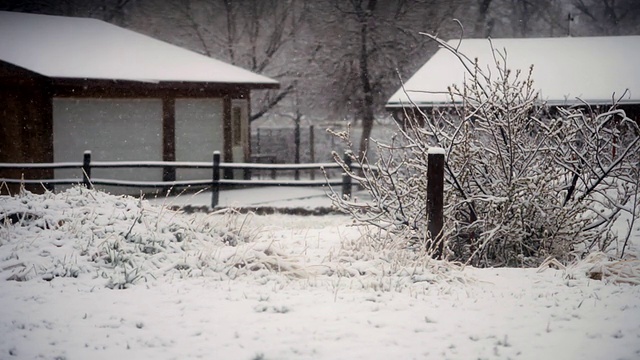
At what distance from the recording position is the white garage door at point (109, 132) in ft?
60.4

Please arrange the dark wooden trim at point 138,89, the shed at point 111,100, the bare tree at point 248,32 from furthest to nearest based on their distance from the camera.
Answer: the bare tree at point 248,32
the dark wooden trim at point 138,89
the shed at point 111,100

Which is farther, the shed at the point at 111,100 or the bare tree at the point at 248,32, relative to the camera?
the bare tree at the point at 248,32

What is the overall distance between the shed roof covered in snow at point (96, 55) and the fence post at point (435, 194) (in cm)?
1239

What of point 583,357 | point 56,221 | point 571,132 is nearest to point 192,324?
point 583,357

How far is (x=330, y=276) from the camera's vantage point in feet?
21.3

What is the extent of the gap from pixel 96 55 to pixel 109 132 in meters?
2.40

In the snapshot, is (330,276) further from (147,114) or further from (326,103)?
(326,103)

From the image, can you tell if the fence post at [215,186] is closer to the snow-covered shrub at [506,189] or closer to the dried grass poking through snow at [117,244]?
the dried grass poking through snow at [117,244]

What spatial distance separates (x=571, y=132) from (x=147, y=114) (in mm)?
14173

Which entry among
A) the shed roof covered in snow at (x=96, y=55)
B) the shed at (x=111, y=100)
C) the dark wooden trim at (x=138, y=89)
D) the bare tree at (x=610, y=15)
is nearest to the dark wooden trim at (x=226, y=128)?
the shed at (x=111, y=100)

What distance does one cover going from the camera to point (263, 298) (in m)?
5.68

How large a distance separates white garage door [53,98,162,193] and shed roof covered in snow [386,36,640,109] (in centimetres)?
663

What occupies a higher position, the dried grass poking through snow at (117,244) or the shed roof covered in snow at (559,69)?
the shed roof covered in snow at (559,69)

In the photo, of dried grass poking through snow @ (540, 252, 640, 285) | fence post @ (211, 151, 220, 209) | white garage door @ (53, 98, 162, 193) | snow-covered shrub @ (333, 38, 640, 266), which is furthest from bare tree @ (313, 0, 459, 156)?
dried grass poking through snow @ (540, 252, 640, 285)
